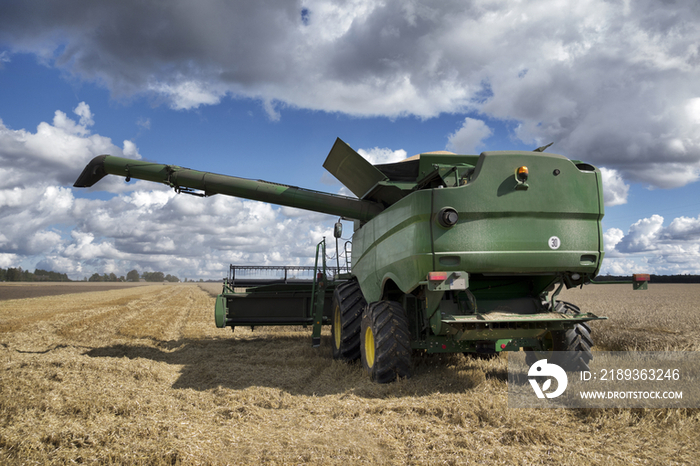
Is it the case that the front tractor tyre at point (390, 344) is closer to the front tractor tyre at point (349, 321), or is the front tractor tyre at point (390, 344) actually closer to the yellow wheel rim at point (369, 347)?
the yellow wheel rim at point (369, 347)

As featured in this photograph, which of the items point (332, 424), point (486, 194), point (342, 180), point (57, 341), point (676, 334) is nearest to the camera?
point (332, 424)

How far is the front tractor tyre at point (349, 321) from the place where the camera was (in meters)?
6.39

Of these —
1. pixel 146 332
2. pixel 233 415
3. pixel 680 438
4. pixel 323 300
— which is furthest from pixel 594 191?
pixel 146 332

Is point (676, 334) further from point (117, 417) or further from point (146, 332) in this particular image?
point (146, 332)

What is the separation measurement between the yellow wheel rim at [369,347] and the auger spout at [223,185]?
8.45ft

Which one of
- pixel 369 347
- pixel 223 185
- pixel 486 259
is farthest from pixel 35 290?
pixel 486 259

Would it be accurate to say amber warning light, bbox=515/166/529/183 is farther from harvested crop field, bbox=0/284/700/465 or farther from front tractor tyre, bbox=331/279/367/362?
front tractor tyre, bbox=331/279/367/362

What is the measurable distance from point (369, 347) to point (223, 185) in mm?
5230

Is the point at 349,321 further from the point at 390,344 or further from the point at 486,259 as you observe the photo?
the point at 486,259

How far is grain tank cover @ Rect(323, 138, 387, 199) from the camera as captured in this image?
657cm

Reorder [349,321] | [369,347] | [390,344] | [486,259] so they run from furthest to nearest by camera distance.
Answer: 1. [349,321]
2. [369,347]
3. [390,344]
4. [486,259]

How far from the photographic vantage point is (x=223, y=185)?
30.2 feet

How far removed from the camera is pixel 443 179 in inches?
201

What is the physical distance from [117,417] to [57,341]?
6.97 metres
